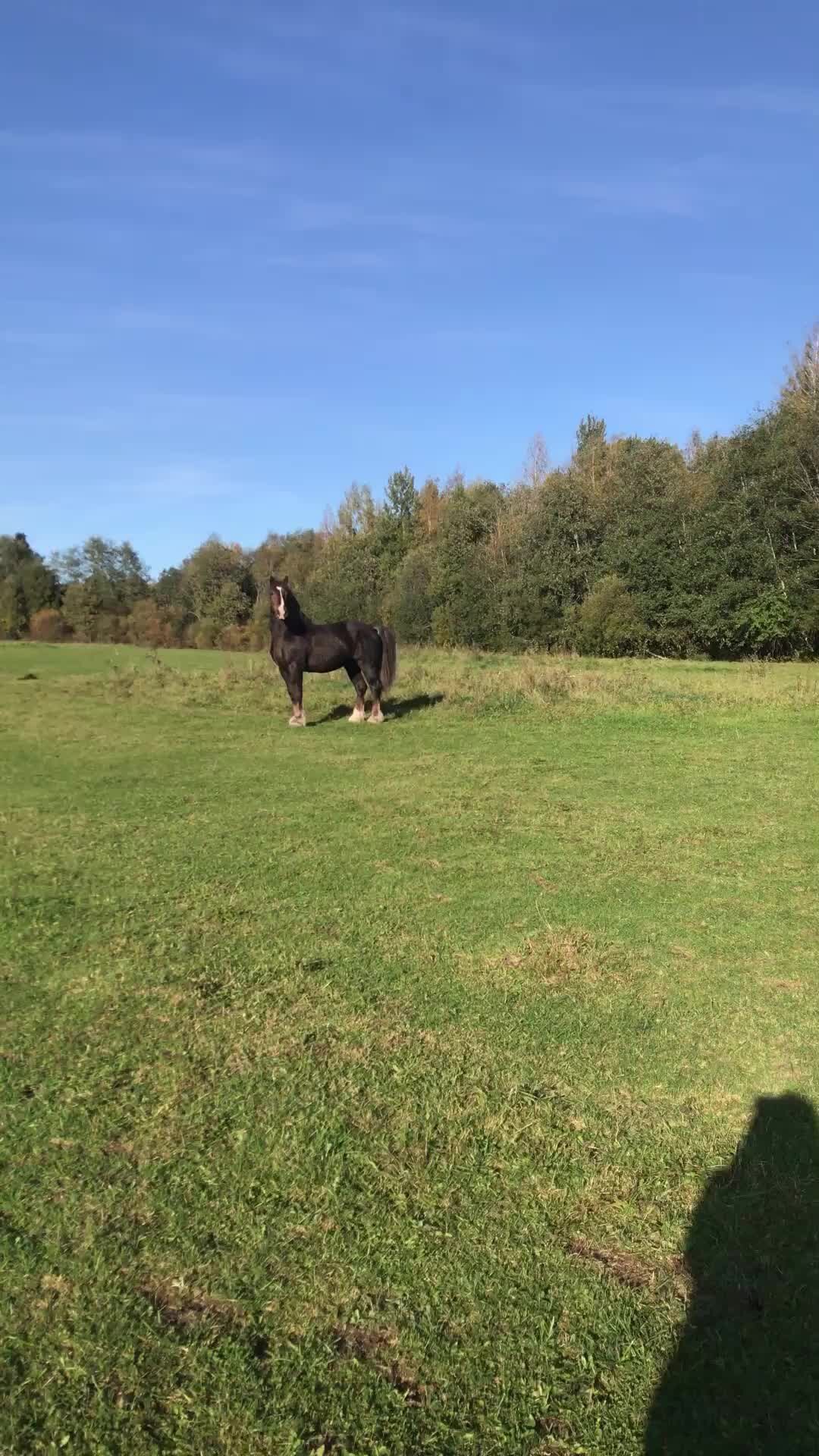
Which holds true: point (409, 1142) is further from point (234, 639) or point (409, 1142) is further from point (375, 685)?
point (234, 639)

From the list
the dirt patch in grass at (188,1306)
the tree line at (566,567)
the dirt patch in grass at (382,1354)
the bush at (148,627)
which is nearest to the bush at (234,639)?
the tree line at (566,567)

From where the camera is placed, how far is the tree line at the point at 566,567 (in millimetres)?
33594

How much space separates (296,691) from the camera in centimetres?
1355

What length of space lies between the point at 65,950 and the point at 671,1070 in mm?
3036

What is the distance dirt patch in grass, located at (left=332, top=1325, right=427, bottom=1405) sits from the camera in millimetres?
1893

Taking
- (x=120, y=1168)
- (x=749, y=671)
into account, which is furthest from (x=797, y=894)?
(x=749, y=671)

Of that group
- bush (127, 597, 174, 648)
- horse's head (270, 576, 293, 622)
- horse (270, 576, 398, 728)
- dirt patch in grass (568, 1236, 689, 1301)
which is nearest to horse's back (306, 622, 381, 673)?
horse (270, 576, 398, 728)

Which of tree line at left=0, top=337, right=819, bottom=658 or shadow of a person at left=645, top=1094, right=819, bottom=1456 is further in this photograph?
tree line at left=0, top=337, right=819, bottom=658

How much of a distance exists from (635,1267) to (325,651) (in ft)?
39.0

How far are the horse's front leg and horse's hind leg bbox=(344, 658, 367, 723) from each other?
862 mm

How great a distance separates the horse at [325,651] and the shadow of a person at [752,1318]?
11.3 metres

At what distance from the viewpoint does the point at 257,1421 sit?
1794 mm

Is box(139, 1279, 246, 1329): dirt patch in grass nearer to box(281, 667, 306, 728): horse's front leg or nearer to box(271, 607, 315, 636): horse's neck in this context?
box(281, 667, 306, 728): horse's front leg

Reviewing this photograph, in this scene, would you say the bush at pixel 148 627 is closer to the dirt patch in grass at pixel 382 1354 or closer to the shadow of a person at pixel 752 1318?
the shadow of a person at pixel 752 1318
